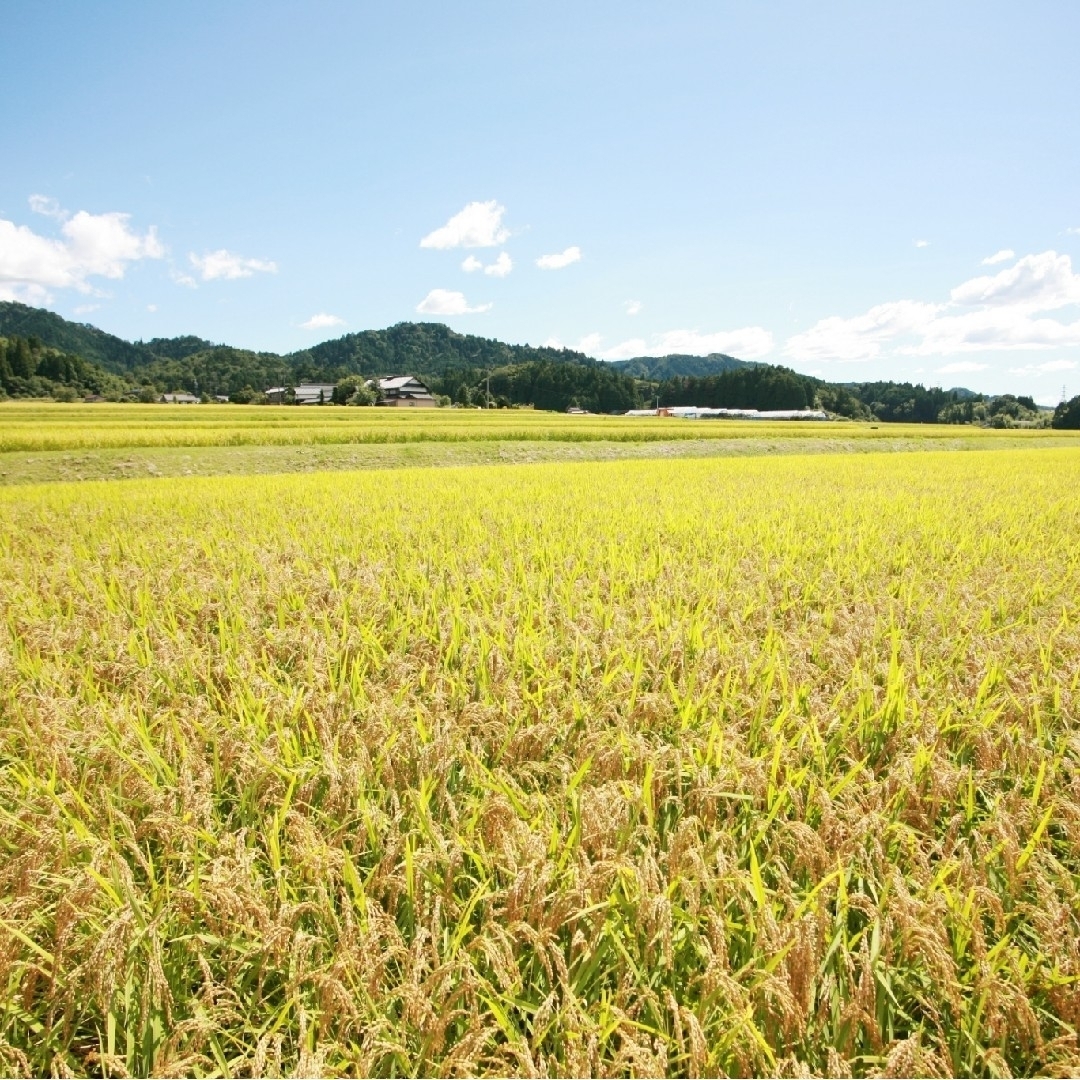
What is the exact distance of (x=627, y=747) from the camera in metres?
2.23

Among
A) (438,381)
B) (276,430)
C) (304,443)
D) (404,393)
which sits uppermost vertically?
(438,381)

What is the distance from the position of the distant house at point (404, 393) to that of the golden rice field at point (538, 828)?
8929cm

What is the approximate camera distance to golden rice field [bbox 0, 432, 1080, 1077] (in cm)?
130

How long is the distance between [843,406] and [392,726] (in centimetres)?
12513

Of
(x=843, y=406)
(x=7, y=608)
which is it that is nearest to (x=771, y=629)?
(x=7, y=608)

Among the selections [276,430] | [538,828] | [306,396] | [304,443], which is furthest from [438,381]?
[538,828]

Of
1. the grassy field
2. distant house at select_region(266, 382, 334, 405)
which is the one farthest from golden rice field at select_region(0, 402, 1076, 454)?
distant house at select_region(266, 382, 334, 405)

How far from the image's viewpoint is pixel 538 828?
1815 millimetres

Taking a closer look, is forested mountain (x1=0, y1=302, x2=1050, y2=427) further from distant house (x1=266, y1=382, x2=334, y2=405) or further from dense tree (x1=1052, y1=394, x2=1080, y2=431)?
dense tree (x1=1052, y1=394, x2=1080, y2=431)

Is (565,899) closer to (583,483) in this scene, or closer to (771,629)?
(771,629)

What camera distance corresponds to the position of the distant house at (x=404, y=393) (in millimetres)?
90562

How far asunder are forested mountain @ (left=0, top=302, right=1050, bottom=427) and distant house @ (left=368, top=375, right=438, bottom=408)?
15.8 ft

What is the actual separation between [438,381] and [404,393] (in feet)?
69.4

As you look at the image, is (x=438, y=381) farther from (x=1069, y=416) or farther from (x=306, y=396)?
(x=1069, y=416)
